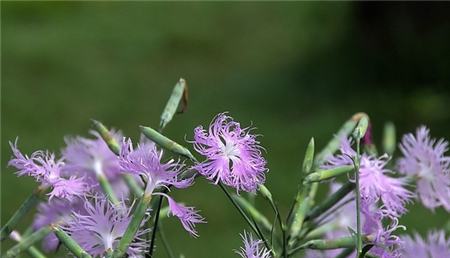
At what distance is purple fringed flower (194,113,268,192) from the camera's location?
0.46m

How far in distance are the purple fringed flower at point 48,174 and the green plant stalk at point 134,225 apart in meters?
0.07

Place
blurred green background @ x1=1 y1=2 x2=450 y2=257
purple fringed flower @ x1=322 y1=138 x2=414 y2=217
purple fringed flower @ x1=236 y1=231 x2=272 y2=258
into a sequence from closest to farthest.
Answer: purple fringed flower @ x1=236 y1=231 x2=272 y2=258, purple fringed flower @ x1=322 y1=138 x2=414 y2=217, blurred green background @ x1=1 y1=2 x2=450 y2=257

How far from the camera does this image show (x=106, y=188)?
57 centimetres

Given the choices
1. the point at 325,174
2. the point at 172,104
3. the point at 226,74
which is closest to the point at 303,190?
the point at 325,174

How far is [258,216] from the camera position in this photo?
609mm

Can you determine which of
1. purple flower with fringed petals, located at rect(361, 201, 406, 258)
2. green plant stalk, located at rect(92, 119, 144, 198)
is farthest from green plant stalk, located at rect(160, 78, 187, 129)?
purple flower with fringed petals, located at rect(361, 201, 406, 258)

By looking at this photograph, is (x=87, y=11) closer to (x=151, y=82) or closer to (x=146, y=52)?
(x=146, y=52)

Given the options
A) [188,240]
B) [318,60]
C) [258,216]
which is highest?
[258,216]

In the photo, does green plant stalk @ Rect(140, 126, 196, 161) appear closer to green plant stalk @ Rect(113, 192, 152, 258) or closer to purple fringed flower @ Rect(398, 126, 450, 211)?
green plant stalk @ Rect(113, 192, 152, 258)

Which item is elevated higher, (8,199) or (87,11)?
(87,11)

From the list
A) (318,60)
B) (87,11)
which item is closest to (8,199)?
(318,60)

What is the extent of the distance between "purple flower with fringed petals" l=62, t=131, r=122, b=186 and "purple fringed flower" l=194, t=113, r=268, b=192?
16 centimetres

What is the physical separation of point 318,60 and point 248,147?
172 inches

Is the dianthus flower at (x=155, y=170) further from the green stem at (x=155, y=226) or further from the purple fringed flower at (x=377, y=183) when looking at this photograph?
the purple fringed flower at (x=377, y=183)
